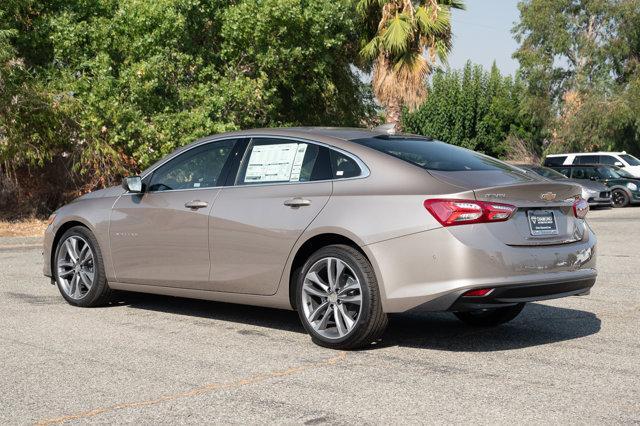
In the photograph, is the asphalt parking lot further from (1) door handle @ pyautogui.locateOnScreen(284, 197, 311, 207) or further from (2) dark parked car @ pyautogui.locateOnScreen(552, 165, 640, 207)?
(2) dark parked car @ pyautogui.locateOnScreen(552, 165, 640, 207)

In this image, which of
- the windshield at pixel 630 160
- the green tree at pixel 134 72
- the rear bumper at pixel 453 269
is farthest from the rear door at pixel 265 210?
the windshield at pixel 630 160

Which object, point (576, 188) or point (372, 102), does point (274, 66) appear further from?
point (576, 188)

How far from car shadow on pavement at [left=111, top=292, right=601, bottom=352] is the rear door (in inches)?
26.1

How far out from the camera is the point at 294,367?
633 cm

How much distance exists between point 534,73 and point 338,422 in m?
55.7

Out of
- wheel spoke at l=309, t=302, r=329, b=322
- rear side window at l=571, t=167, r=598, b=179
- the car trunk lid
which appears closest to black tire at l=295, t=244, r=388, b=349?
wheel spoke at l=309, t=302, r=329, b=322

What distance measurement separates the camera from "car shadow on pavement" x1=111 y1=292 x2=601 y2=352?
721 cm

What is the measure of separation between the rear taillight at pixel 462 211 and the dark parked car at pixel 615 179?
2668 centimetres

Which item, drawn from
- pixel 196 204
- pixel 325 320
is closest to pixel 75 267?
pixel 196 204

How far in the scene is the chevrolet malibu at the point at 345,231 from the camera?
646cm

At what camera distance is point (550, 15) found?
5791 cm

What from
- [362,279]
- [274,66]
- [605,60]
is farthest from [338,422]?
[605,60]

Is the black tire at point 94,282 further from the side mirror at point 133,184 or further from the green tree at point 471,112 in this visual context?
the green tree at point 471,112

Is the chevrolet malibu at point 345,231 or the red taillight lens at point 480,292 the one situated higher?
the chevrolet malibu at point 345,231
